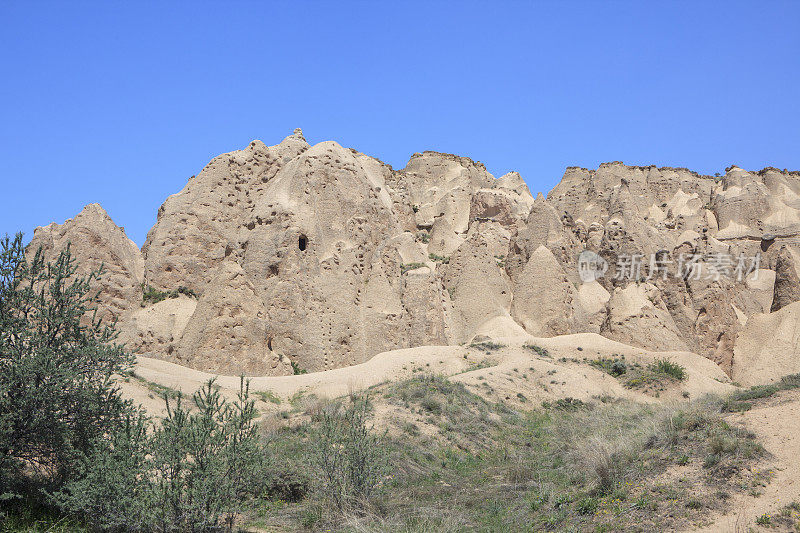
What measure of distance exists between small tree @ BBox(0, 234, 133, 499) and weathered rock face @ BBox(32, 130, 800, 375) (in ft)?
44.3

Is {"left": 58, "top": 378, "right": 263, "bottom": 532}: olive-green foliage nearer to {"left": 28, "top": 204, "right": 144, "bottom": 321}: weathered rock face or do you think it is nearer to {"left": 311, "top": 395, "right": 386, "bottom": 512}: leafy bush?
{"left": 311, "top": 395, "right": 386, "bottom": 512}: leafy bush

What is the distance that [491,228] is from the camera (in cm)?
3469

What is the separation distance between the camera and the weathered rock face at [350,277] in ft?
80.6

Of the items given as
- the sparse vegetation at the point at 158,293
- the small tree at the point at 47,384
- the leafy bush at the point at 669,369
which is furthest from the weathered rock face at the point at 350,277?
the small tree at the point at 47,384

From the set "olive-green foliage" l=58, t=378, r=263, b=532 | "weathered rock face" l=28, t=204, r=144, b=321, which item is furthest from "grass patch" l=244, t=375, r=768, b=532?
"weathered rock face" l=28, t=204, r=144, b=321

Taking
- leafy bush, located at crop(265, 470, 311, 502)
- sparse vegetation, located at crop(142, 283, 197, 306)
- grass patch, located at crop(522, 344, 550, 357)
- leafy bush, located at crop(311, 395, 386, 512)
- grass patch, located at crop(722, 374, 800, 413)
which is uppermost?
sparse vegetation, located at crop(142, 283, 197, 306)

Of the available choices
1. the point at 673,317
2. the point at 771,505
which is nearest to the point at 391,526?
the point at 771,505

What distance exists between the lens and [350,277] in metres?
27.0

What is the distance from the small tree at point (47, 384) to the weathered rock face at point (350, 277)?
13.5 m

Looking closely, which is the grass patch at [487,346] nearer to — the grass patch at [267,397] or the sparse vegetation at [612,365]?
the sparse vegetation at [612,365]

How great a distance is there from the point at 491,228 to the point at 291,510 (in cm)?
2597

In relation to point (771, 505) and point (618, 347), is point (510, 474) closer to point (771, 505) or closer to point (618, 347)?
point (771, 505)

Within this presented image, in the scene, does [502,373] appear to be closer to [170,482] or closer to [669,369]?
[669,369]

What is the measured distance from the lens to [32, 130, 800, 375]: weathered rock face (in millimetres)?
24578
